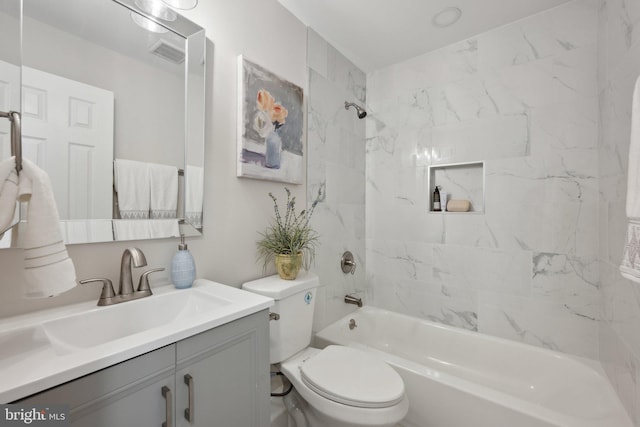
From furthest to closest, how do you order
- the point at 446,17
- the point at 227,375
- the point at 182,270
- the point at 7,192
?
1. the point at 446,17
2. the point at 182,270
3. the point at 227,375
4. the point at 7,192

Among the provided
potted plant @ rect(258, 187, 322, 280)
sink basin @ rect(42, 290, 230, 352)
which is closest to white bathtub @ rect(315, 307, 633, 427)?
potted plant @ rect(258, 187, 322, 280)

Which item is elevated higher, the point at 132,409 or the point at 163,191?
the point at 163,191

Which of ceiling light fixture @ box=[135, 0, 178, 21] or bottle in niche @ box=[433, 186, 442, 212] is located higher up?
ceiling light fixture @ box=[135, 0, 178, 21]

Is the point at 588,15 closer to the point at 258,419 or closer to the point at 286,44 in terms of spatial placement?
the point at 286,44

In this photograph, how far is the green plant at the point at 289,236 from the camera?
5.09 ft

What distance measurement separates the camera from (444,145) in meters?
2.14

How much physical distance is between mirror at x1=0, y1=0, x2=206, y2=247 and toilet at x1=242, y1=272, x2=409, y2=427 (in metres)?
0.55

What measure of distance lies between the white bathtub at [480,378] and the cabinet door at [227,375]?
840 mm

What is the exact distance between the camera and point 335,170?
217 cm

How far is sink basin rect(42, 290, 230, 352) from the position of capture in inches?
33.4

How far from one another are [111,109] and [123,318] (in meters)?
0.77

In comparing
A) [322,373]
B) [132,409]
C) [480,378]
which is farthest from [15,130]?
[480,378]

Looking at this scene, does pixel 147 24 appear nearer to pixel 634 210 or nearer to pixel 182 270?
A: pixel 182 270

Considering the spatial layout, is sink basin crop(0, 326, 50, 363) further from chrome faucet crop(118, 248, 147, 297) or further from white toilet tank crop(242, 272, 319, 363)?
white toilet tank crop(242, 272, 319, 363)
